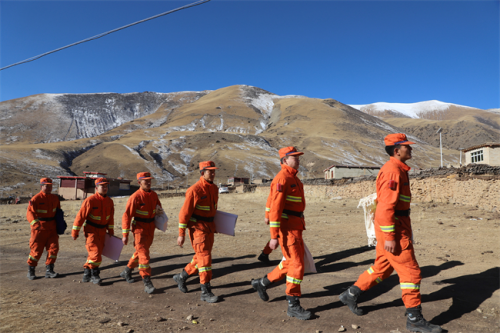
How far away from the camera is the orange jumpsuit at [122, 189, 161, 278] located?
5707 mm

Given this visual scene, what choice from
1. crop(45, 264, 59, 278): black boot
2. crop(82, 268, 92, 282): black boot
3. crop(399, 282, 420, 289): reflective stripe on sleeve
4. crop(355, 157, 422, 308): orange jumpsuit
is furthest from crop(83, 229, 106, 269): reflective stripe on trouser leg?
crop(399, 282, 420, 289): reflective stripe on sleeve

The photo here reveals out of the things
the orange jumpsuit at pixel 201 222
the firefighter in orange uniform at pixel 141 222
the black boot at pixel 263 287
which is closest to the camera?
the black boot at pixel 263 287

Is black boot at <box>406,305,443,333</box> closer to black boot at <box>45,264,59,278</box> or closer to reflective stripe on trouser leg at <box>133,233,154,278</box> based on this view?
reflective stripe on trouser leg at <box>133,233,154,278</box>

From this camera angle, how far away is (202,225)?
201 inches

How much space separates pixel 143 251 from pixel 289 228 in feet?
9.39

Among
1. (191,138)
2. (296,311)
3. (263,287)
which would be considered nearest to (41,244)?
(263,287)

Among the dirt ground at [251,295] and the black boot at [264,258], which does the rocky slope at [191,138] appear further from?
the black boot at [264,258]

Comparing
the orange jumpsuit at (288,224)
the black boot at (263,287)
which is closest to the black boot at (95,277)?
the black boot at (263,287)

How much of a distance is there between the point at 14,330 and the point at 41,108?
200964mm

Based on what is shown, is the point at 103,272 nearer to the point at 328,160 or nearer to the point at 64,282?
the point at 64,282

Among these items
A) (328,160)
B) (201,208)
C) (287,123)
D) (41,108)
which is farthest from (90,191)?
(41,108)

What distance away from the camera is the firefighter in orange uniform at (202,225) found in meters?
4.81

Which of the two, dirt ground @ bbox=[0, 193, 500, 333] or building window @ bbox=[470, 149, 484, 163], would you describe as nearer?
dirt ground @ bbox=[0, 193, 500, 333]

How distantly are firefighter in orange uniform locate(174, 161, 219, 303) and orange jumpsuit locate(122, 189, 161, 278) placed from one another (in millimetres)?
890
